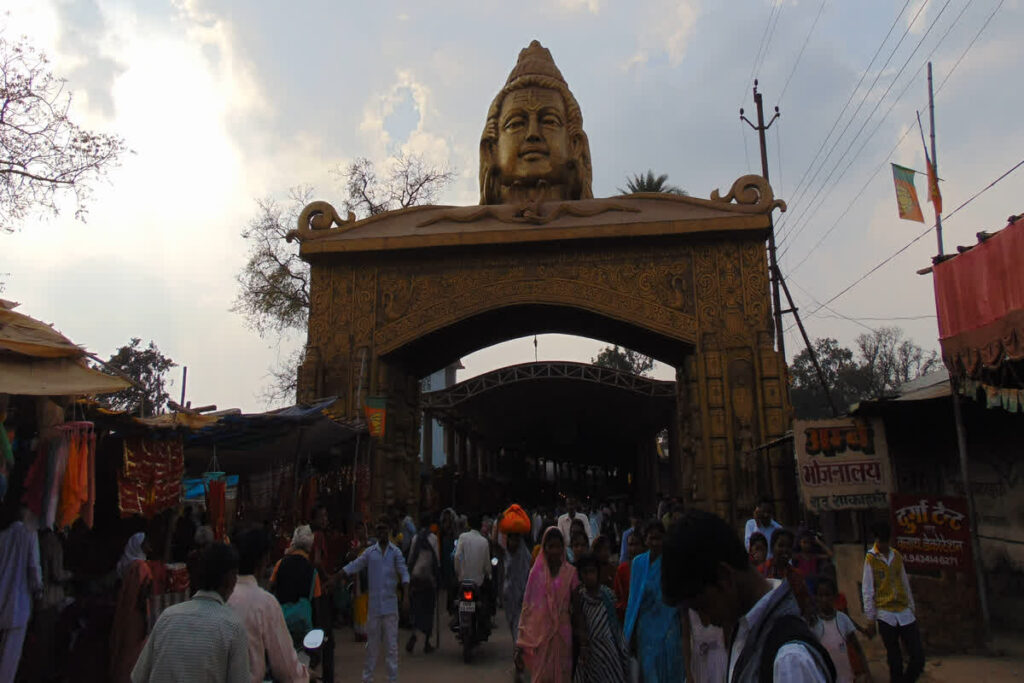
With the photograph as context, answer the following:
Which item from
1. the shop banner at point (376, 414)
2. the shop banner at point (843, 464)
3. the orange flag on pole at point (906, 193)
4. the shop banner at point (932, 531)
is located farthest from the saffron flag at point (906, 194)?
the shop banner at point (376, 414)

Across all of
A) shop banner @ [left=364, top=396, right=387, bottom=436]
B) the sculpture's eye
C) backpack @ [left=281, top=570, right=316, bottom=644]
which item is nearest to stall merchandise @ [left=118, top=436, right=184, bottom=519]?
backpack @ [left=281, top=570, right=316, bottom=644]

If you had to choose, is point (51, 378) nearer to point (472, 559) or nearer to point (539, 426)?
point (472, 559)

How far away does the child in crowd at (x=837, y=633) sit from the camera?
454 cm

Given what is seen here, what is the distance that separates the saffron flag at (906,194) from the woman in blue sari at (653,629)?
9050 millimetres

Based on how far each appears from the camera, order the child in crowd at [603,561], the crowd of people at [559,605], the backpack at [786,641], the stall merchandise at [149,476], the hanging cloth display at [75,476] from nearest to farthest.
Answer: the backpack at [786,641], the crowd of people at [559,605], the child in crowd at [603,561], the hanging cloth display at [75,476], the stall merchandise at [149,476]

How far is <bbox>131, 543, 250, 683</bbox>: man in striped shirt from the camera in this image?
2.83 m

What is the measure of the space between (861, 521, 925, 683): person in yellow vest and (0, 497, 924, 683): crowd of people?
0.5 inches

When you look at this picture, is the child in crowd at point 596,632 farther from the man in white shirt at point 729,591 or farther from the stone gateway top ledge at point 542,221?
the stone gateway top ledge at point 542,221

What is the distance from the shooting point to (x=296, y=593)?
17.3ft

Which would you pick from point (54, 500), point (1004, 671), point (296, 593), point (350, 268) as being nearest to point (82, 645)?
point (54, 500)

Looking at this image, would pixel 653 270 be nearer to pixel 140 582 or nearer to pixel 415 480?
pixel 415 480

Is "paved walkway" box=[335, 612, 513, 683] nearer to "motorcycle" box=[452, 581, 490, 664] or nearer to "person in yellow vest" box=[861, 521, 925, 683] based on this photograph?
"motorcycle" box=[452, 581, 490, 664]

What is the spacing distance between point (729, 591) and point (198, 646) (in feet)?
7.04

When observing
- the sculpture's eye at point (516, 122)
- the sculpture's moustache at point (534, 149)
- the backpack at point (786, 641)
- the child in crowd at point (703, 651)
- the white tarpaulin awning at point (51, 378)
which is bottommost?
the child in crowd at point (703, 651)
